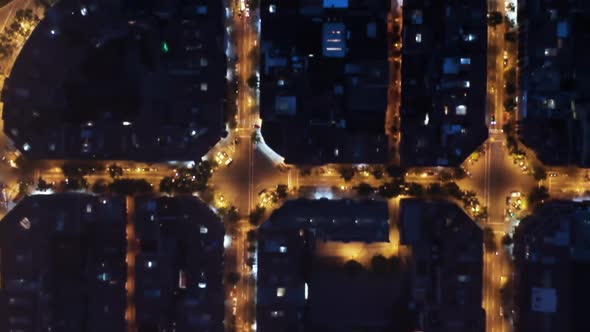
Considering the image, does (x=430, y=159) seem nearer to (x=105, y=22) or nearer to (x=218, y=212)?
(x=218, y=212)

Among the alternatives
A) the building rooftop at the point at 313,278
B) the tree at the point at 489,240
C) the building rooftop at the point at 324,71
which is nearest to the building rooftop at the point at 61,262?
the building rooftop at the point at 313,278

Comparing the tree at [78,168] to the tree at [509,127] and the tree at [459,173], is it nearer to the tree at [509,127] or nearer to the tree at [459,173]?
the tree at [459,173]

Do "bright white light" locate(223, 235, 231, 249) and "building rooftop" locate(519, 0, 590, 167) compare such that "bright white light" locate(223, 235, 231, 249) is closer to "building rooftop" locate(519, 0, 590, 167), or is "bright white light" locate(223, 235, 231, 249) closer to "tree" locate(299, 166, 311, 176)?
"tree" locate(299, 166, 311, 176)

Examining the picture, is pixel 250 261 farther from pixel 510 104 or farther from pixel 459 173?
pixel 510 104

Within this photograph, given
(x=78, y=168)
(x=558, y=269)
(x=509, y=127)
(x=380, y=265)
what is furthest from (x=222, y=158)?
(x=558, y=269)

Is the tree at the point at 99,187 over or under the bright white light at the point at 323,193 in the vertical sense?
over

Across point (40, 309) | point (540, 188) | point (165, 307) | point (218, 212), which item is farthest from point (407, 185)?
point (40, 309)
